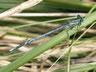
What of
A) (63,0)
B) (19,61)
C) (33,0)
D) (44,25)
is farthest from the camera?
(44,25)

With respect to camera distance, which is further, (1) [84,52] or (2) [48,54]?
(1) [84,52]

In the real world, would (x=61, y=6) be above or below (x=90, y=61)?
above

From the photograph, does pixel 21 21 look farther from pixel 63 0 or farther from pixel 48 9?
pixel 63 0

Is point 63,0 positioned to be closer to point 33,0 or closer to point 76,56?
point 33,0

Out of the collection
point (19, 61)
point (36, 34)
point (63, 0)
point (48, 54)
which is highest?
point (63, 0)

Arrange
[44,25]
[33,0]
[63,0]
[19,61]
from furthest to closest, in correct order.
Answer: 1. [44,25]
2. [63,0]
3. [33,0]
4. [19,61]

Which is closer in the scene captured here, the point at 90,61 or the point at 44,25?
the point at 90,61

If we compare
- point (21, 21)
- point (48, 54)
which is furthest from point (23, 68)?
point (21, 21)

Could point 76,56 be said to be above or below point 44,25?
below

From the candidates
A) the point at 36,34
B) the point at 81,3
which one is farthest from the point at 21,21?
the point at 81,3
